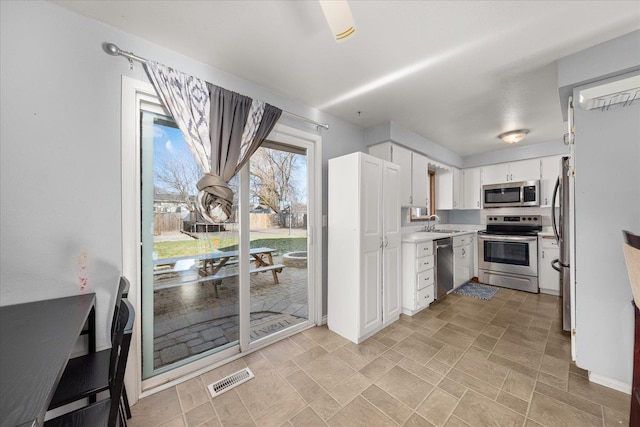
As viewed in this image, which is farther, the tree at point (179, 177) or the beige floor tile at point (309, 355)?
the beige floor tile at point (309, 355)

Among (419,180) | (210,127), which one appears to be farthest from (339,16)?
(419,180)

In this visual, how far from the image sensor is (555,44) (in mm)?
1663

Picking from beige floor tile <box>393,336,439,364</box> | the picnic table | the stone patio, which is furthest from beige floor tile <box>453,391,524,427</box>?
the picnic table

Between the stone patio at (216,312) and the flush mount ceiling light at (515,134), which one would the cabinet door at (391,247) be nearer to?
the stone patio at (216,312)

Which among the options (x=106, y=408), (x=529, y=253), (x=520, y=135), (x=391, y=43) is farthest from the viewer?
(x=529, y=253)

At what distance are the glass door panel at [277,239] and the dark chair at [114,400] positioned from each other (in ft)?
4.12

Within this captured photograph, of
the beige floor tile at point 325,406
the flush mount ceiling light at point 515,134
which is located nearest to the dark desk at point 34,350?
the beige floor tile at point 325,406

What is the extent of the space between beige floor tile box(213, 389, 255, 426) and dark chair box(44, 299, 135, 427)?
695 mm

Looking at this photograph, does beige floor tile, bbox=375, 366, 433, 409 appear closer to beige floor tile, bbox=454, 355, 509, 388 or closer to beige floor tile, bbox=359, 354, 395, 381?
beige floor tile, bbox=359, 354, 395, 381

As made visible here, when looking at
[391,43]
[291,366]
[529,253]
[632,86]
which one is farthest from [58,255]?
[529,253]

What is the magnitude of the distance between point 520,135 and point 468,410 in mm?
3502

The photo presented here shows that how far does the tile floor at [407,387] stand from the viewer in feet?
4.71

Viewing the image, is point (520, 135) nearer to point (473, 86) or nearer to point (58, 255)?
point (473, 86)

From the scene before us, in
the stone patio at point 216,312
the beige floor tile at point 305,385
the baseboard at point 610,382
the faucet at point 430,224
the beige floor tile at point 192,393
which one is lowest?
the beige floor tile at point 192,393
